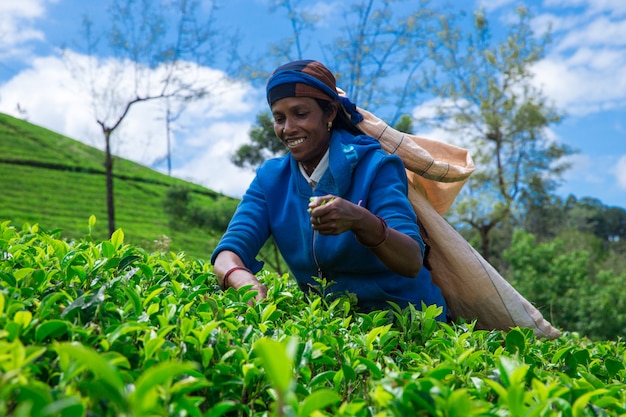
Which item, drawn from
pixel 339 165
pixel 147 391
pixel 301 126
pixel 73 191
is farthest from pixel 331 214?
pixel 73 191

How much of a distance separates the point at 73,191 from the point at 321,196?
1573 inches

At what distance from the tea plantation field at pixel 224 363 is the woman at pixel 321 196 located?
1.89 ft

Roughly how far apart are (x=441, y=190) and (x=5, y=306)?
2529mm

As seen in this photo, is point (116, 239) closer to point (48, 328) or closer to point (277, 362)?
point (48, 328)

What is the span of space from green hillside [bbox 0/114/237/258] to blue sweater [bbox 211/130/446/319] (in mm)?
26233

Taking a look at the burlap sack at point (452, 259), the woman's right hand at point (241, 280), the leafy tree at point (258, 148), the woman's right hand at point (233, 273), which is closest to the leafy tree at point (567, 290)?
the leafy tree at point (258, 148)

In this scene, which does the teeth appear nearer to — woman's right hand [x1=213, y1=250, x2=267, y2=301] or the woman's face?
the woman's face

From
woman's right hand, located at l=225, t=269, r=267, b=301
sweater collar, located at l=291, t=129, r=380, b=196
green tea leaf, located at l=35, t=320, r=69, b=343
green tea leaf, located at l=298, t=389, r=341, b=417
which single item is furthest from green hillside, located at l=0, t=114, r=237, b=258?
green tea leaf, located at l=298, t=389, r=341, b=417

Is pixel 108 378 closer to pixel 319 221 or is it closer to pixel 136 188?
pixel 319 221

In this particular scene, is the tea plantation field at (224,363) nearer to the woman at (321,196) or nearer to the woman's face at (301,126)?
the woman at (321,196)

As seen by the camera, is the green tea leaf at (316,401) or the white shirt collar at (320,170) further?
the white shirt collar at (320,170)

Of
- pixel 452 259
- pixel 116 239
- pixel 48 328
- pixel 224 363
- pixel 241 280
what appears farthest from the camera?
pixel 452 259

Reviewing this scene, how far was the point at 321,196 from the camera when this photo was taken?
2578mm

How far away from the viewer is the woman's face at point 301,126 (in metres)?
2.76
